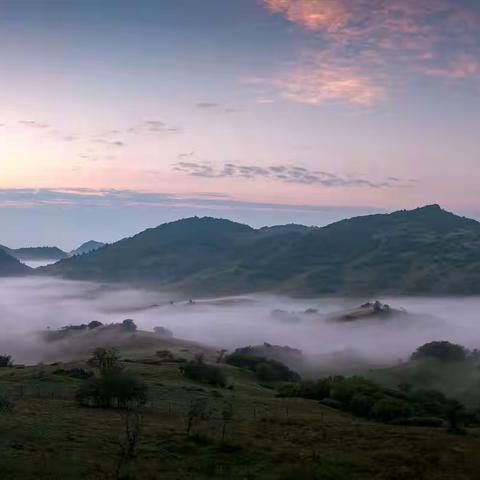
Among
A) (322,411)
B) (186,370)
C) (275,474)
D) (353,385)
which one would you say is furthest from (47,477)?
(186,370)

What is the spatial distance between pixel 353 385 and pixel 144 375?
127 feet

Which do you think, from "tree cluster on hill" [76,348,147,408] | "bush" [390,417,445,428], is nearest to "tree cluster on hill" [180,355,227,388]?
"tree cluster on hill" [76,348,147,408]

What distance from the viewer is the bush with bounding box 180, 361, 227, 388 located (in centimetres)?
11675

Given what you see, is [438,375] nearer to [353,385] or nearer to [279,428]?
[353,385]

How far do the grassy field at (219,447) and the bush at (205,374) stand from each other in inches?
1560

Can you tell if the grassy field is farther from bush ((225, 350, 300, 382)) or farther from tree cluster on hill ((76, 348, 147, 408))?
bush ((225, 350, 300, 382))

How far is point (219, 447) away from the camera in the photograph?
50688mm

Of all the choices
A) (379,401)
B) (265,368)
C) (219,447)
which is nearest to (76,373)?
(265,368)

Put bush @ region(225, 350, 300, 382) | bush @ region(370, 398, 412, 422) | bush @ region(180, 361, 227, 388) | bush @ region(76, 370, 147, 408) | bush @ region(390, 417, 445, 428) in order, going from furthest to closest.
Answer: bush @ region(225, 350, 300, 382)
bush @ region(180, 361, 227, 388)
bush @ region(370, 398, 412, 422)
bush @ region(390, 417, 445, 428)
bush @ region(76, 370, 147, 408)

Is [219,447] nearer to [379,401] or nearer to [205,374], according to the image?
[379,401]

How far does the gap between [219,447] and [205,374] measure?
225 feet

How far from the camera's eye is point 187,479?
40812mm

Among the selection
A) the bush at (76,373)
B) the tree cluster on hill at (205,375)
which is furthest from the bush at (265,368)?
the bush at (76,373)

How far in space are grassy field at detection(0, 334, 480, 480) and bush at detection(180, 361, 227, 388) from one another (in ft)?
130
